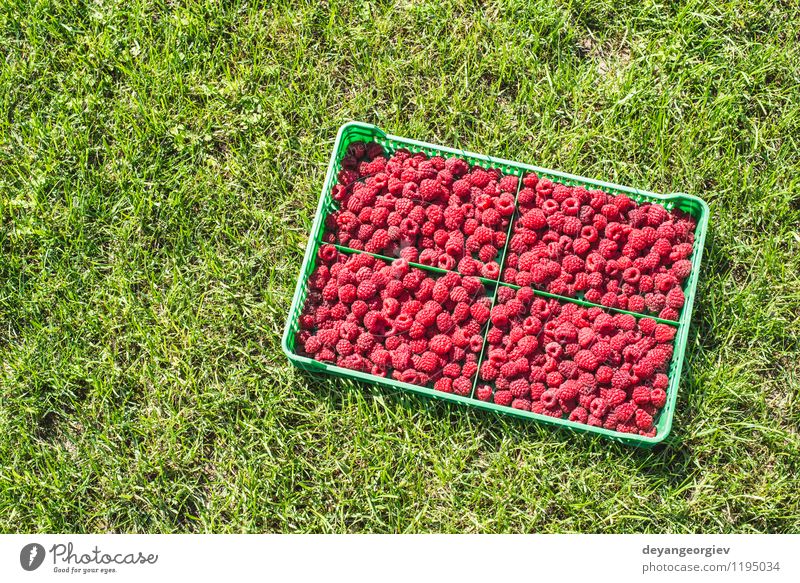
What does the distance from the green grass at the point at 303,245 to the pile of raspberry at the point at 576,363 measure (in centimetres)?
17

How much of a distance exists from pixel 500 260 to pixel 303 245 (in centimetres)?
76

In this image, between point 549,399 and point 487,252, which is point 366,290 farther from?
point 549,399

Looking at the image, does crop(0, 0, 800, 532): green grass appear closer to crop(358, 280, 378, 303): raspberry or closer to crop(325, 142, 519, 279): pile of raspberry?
crop(325, 142, 519, 279): pile of raspberry

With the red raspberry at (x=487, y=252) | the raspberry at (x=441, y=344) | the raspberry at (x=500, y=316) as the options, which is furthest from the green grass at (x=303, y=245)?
the red raspberry at (x=487, y=252)

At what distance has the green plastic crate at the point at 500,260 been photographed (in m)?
2.57

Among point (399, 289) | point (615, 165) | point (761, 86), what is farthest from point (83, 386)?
point (761, 86)

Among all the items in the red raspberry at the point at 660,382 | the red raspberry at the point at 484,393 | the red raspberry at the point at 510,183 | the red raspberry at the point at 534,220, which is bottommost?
the red raspberry at the point at 660,382

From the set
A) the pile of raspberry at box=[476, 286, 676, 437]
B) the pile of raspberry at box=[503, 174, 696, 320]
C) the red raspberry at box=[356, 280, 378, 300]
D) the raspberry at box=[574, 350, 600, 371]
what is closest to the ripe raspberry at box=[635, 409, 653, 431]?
the pile of raspberry at box=[476, 286, 676, 437]

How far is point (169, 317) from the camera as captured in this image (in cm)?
285

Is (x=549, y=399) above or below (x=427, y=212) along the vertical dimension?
below

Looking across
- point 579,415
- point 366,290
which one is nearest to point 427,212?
point 366,290

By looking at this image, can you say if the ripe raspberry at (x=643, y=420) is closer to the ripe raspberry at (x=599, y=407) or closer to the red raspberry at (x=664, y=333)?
the ripe raspberry at (x=599, y=407)

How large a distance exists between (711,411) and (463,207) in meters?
1.18

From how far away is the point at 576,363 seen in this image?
2.61 m
